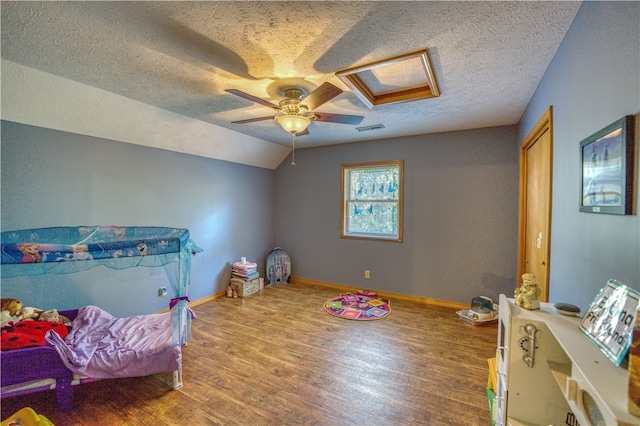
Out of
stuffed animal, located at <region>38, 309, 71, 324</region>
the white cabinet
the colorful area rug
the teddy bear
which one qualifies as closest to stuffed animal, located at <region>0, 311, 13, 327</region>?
the teddy bear

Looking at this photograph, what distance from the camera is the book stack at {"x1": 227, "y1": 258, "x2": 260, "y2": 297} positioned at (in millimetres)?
4173

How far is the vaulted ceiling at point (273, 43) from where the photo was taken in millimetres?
1401

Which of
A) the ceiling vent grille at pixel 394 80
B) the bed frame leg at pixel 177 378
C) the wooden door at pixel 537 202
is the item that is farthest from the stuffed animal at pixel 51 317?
the wooden door at pixel 537 202

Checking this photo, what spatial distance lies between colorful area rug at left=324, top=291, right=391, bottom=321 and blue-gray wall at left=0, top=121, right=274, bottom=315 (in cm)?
187

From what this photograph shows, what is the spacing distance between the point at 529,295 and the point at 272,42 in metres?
2.07

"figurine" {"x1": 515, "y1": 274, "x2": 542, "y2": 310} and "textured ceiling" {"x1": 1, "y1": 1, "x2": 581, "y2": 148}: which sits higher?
"textured ceiling" {"x1": 1, "y1": 1, "x2": 581, "y2": 148}

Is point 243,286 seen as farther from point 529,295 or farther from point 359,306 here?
point 529,295

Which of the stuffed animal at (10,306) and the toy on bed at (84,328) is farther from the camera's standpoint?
the stuffed animal at (10,306)

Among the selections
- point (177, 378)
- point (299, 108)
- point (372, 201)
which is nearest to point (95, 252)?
point (177, 378)

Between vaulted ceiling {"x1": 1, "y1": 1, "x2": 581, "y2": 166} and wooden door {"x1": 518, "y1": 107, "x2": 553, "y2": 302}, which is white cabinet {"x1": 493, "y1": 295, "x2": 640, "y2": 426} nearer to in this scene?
wooden door {"x1": 518, "y1": 107, "x2": 553, "y2": 302}

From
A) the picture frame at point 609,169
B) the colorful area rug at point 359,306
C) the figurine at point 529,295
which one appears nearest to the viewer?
the picture frame at point 609,169

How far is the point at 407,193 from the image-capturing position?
4004 mm

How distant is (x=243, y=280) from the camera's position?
418 cm

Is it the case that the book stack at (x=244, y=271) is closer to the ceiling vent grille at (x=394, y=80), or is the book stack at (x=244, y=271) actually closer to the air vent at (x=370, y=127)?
Result: the air vent at (x=370, y=127)
